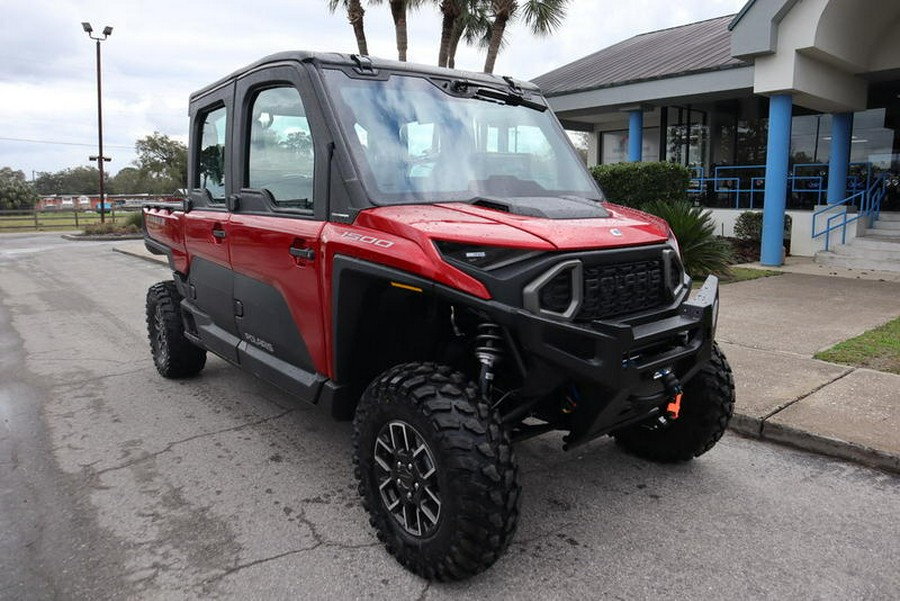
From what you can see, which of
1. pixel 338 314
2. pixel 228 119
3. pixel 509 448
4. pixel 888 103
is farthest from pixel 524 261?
pixel 888 103

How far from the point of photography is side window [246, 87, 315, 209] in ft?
11.1

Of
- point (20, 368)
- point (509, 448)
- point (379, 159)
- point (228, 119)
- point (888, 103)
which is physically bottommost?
point (20, 368)

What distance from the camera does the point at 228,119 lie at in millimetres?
4074

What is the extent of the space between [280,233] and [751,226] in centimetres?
1354

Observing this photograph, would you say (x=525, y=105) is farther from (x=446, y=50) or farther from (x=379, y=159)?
(x=446, y=50)

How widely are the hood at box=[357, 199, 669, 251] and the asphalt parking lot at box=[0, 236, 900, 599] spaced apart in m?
1.38

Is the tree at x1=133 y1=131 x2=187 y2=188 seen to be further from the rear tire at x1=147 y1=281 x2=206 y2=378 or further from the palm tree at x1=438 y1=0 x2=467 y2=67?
the rear tire at x1=147 y1=281 x2=206 y2=378

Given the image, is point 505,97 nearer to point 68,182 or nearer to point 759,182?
point 759,182

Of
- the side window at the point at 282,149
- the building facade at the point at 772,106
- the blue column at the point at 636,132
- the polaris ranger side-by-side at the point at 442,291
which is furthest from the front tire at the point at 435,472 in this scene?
the blue column at the point at 636,132

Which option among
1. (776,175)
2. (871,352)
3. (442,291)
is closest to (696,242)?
(776,175)

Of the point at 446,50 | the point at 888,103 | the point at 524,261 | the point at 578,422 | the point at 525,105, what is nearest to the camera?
the point at 524,261

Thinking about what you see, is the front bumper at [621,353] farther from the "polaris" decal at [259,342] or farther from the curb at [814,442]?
the "polaris" decal at [259,342]

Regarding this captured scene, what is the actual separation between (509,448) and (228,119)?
2.72 metres

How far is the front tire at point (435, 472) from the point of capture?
99.9 inches
